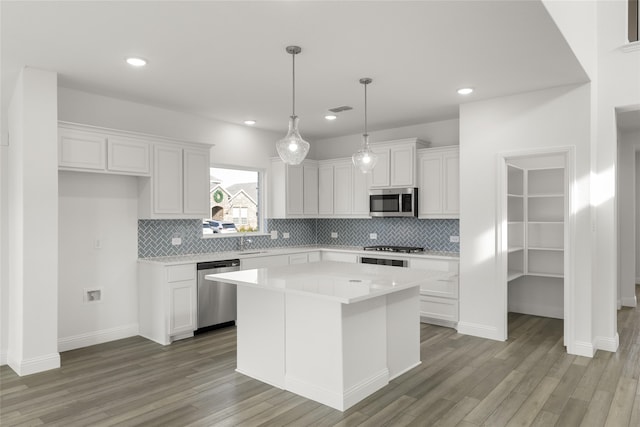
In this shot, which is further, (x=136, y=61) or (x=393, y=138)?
(x=393, y=138)

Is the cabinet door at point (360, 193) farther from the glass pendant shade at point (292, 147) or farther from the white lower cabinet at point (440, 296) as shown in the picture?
the glass pendant shade at point (292, 147)

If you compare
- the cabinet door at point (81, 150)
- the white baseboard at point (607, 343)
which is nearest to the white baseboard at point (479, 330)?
the white baseboard at point (607, 343)

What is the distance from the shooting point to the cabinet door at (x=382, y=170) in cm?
592

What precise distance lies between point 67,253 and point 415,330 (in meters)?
3.57

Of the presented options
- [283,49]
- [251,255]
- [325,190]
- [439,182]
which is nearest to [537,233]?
[439,182]

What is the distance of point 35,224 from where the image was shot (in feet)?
12.2

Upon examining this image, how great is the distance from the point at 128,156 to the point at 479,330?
4268 mm

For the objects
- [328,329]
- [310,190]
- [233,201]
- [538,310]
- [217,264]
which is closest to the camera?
[328,329]

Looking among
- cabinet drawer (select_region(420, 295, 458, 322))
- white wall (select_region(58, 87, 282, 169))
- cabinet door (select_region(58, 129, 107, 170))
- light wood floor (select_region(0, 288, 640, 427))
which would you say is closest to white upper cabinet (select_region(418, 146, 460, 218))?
cabinet drawer (select_region(420, 295, 458, 322))

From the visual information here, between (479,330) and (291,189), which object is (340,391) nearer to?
(479,330)

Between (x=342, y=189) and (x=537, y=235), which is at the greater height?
(x=342, y=189)

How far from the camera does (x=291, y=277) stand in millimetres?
3510

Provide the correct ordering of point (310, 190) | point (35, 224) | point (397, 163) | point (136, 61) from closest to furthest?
1. point (136, 61)
2. point (35, 224)
3. point (397, 163)
4. point (310, 190)

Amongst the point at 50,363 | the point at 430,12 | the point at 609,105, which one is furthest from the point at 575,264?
the point at 50,363
